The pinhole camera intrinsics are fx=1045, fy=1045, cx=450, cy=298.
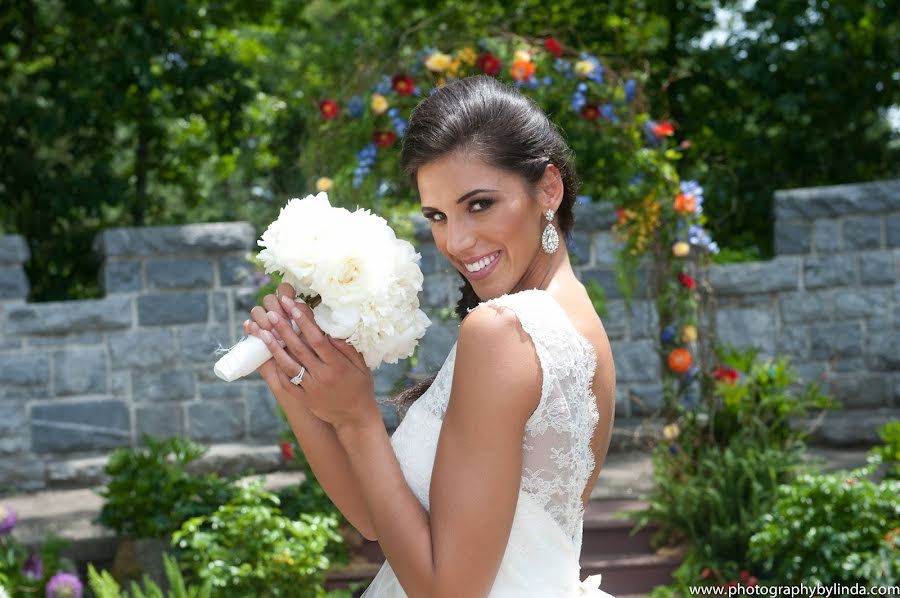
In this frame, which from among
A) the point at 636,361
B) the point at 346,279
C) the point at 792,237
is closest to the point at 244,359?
the point at 346,279

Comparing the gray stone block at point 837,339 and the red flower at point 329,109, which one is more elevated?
the red flower at point 329,109

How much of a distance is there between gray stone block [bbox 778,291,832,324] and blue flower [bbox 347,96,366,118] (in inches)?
128

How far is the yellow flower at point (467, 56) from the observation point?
5445mm

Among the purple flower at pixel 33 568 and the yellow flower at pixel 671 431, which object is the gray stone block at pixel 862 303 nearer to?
the yellow flower at pixel 671 431

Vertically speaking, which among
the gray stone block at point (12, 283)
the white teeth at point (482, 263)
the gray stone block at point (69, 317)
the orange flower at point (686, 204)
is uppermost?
the orange flower at point (686, 204)

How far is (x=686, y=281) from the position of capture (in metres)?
5.40

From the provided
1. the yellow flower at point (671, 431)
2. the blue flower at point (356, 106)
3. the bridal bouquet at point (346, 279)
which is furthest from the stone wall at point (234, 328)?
the bridal bouquet at point (346, 279)

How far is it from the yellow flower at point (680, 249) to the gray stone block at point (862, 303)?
7.00ft

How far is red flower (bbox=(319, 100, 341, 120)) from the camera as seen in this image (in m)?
5.46

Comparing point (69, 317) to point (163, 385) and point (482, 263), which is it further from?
point (482, 263)

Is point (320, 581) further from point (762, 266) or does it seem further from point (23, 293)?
point (762, 266)

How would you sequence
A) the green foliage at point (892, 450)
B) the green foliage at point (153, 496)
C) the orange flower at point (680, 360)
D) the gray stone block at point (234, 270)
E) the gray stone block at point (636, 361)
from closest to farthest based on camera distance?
the green foliage at point (153, 496) → the green foliage at point (892, 450) → the orange flower at point (680, 360) → the gray stone block at point (234, 270) → the gray stone block at point (636, 361)

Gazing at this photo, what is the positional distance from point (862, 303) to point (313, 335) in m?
5.89

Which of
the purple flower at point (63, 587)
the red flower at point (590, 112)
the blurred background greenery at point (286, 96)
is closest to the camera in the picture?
the purple flower at point (63, 587)
